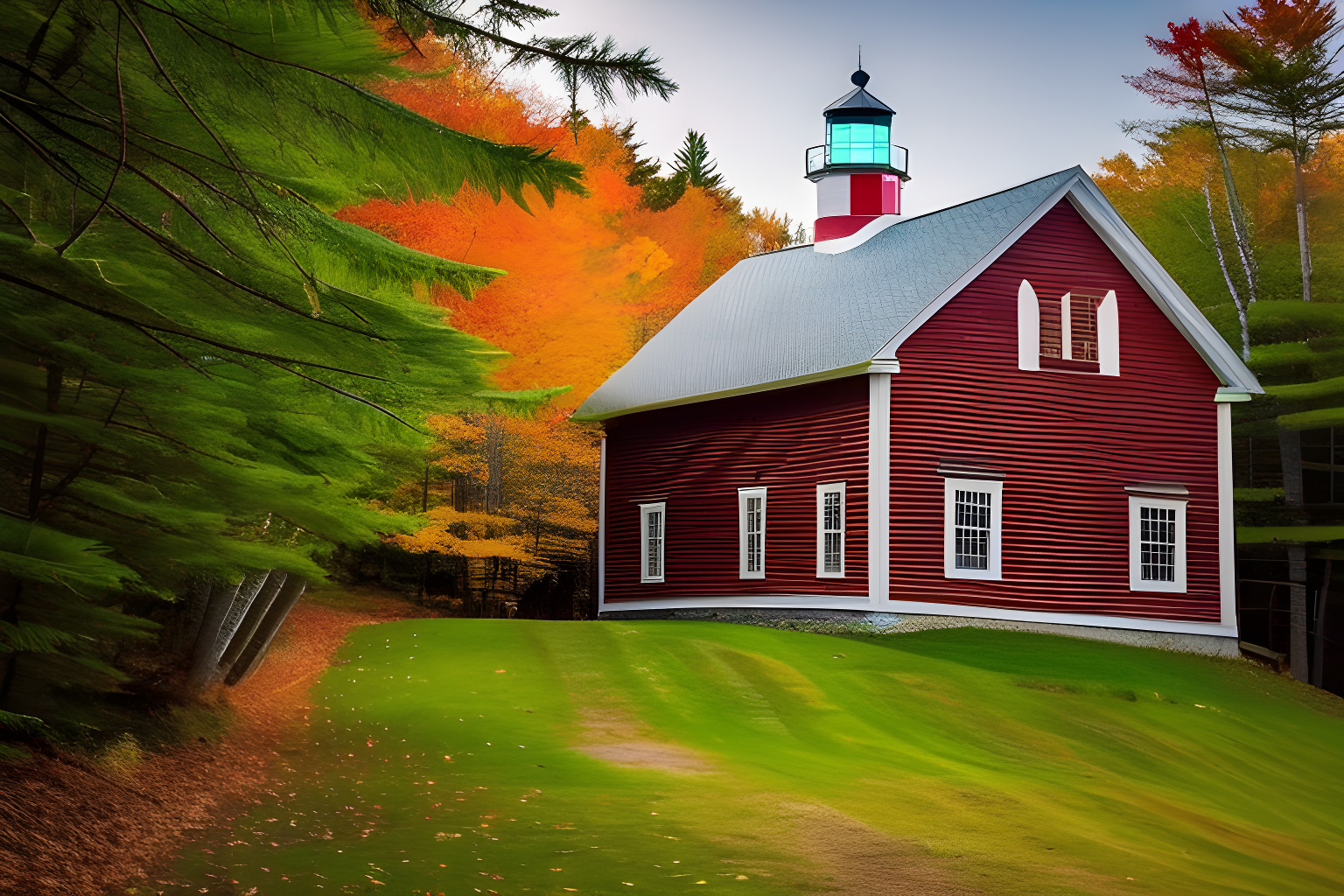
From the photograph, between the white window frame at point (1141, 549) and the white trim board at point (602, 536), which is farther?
the white trim board at point (602, 536)

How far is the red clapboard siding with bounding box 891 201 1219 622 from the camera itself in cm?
2220

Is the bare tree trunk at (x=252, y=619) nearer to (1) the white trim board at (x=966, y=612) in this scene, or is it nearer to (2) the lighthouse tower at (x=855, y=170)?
(1) the white trim board at (x=966, y=612)

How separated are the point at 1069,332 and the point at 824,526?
5834 mm

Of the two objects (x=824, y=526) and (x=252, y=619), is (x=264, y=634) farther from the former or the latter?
(x=824, y=526)

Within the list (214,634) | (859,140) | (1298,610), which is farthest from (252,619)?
(1298,610)

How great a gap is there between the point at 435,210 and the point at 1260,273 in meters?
23.7

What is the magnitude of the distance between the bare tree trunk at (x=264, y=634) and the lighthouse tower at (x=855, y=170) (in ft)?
57.4

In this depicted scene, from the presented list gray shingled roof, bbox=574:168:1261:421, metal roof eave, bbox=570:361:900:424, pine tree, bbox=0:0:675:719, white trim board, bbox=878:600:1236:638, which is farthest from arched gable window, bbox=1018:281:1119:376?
pine tree, bbox=0:0:675:719

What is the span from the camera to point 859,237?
92.1ft

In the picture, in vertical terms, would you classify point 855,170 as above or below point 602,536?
above

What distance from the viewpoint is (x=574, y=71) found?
23.3 ft

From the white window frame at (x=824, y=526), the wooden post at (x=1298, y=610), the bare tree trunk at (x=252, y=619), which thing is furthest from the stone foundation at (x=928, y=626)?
the bare tree trunk at (x=252, y=619)

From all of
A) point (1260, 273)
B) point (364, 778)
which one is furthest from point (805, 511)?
point (1260, 273)

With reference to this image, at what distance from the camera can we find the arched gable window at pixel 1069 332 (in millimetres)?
23188
